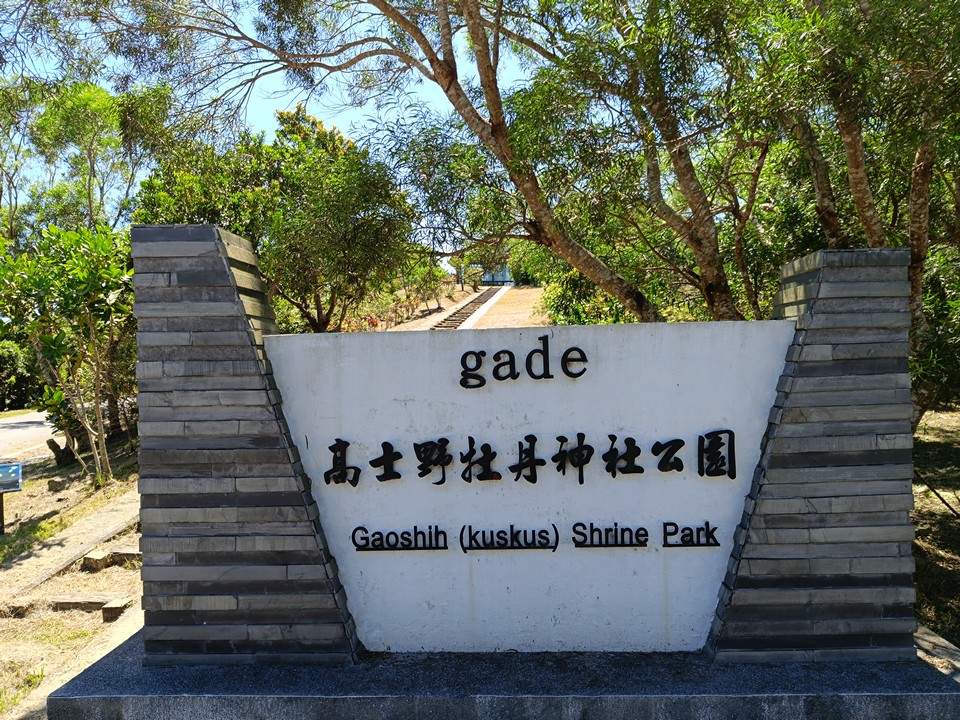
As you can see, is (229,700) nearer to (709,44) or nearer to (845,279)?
(845,279)

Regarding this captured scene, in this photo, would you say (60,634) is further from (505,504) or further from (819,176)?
(819,176)

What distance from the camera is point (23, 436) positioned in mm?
17750

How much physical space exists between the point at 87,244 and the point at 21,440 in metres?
10.5

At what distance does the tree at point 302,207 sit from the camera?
6773mm

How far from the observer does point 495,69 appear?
6.35m

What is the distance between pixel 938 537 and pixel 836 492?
4124 millimetres

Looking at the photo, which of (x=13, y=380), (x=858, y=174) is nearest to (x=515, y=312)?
(x=13, y=380)

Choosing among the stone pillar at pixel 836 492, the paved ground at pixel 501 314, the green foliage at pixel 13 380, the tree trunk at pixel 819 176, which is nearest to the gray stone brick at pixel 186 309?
the stone pillar at pixel 836 492

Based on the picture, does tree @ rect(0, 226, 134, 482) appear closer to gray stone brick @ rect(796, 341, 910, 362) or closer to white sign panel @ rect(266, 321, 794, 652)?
white sign panel @ rect(266, 321, 794, 652)

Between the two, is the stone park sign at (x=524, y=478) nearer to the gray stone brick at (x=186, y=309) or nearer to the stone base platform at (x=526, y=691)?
the gray stone brick at (x=186, y=309)

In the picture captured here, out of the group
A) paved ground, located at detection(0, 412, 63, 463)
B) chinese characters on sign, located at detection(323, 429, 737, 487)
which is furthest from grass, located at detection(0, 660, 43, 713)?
paved ground, located at detection(0, 412, 63, 463)

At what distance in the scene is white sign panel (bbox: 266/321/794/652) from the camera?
4.29 metres

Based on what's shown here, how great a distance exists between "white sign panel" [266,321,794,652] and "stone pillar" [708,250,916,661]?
0.65ft

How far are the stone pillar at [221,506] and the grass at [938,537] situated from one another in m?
4.44
